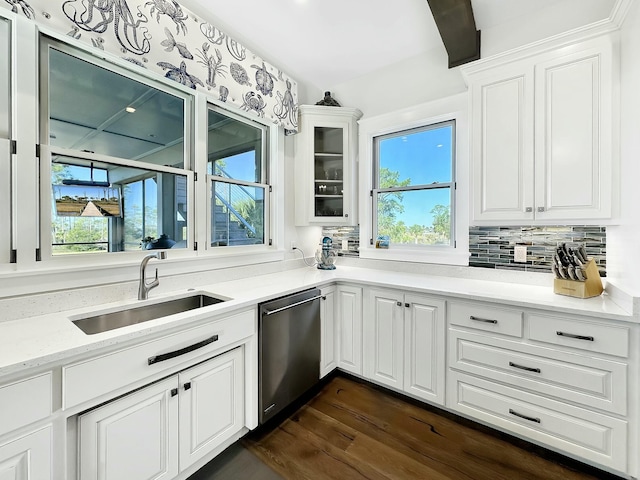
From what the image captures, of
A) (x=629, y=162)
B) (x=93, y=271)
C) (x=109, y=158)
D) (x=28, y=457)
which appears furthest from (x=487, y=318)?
(x=109, y=158)

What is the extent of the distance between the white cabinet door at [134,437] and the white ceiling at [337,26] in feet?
7.94

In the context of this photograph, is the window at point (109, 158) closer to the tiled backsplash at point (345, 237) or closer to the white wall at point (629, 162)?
the tiled backsplash at point (345, 237)

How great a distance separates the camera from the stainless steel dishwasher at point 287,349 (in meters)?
1.83

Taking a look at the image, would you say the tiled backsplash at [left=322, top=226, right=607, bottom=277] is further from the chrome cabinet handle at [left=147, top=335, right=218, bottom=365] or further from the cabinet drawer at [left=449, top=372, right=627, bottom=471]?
the chrome cabinet handle at [left=147, top=335, right=218, bottom=365]

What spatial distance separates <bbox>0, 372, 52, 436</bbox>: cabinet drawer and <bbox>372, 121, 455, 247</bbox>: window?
2593mm

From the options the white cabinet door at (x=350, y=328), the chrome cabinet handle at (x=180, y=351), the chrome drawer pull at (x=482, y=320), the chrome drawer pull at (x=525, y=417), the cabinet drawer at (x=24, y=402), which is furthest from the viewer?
the white cabinet door at (x=350, y=328)

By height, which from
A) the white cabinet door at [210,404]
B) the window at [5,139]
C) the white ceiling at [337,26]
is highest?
the white ceiling at [337,26]

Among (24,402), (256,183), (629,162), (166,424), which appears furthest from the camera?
(256,183)

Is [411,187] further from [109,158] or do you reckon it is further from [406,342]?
[109,158]

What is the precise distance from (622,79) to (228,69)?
2479 millimetres

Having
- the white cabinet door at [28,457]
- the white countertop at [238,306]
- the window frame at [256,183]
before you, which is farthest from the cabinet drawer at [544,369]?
the white cabinet door at [28,457]

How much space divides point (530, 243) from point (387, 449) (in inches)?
69.0

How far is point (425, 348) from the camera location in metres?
2.05

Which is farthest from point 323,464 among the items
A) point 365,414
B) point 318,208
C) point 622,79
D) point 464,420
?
point 622,79
